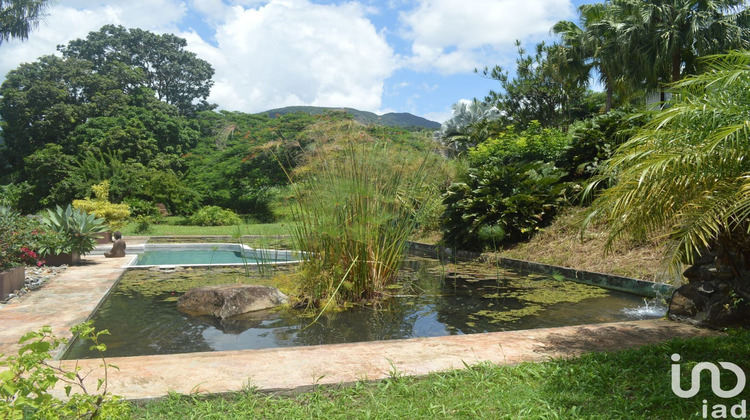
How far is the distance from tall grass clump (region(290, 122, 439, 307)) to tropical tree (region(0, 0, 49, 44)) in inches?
735

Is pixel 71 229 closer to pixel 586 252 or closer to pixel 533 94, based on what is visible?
pixel 586 252

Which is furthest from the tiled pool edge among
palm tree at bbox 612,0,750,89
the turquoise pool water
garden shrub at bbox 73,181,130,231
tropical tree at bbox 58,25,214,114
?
tropical tree at bbox 58,25,214,114

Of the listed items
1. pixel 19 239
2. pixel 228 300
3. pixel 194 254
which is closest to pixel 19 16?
pixel 194 254

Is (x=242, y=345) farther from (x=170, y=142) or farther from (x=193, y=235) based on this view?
(x=170, y=142)

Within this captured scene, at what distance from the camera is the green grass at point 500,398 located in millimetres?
Result: 2020

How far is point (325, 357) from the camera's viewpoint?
8.93ft

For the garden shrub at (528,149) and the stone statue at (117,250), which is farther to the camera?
the garden shrub at (528,149)

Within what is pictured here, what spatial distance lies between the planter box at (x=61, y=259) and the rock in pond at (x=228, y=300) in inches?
119

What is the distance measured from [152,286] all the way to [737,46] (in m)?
13.0

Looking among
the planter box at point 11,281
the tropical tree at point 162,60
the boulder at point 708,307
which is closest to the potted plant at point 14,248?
the planter box at point 11,281

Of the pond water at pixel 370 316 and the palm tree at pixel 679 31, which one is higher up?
the palm tree at pixel 679 31

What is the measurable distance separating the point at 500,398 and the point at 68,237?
256 inches

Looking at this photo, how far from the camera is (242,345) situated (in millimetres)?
3539

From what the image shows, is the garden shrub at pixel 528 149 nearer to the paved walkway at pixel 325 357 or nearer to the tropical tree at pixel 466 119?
the paved walkway at pixel 325 357
